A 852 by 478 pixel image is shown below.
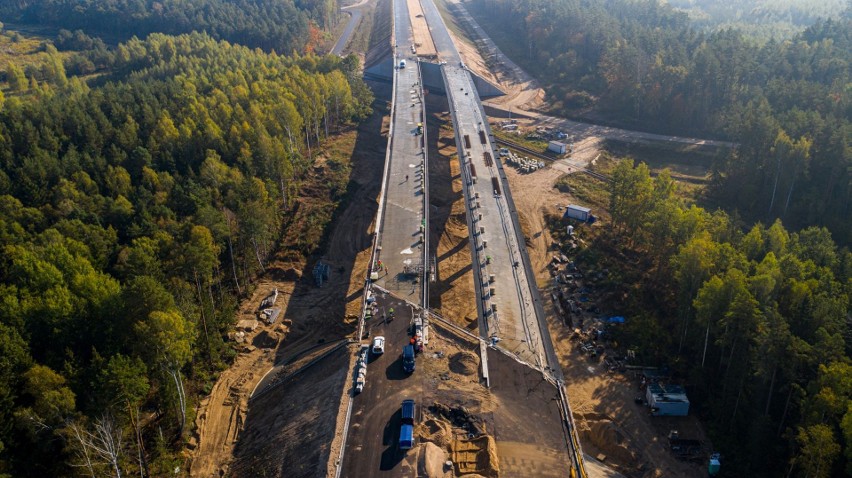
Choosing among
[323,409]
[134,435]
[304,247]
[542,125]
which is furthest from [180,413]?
[542,125]

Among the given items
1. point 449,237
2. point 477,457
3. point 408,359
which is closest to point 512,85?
point 449,237

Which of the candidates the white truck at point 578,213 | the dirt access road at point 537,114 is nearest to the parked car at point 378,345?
the white truck at point 578,213

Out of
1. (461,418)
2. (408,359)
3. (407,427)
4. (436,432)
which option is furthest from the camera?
(408,359)

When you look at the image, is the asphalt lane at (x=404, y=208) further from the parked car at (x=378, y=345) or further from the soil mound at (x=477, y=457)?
the soil mound at (x=477, y=457)

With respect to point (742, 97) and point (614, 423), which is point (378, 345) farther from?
point (742, 97)

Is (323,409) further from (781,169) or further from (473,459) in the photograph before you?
(781,169)

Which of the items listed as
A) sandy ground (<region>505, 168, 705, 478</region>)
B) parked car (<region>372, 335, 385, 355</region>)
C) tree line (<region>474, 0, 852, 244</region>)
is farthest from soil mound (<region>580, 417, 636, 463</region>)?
tree line (<region>474, 0, 852, 244</region>)

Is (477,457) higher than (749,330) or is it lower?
lower
